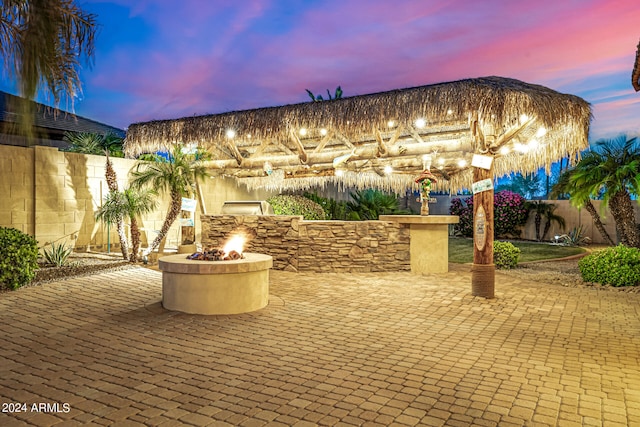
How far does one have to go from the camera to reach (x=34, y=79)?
4.44m

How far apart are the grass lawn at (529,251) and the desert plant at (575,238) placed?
847mm

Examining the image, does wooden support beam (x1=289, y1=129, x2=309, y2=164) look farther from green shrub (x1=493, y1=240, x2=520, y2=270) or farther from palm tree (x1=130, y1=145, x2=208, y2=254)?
green shrub (x1=493, y1=240, x2=520, y2=270)

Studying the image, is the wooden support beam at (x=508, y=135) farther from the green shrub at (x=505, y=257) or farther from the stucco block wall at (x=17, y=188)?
the stucco block wall at (x=17, y=188)

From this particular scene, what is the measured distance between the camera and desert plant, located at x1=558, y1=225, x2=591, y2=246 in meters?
15.6

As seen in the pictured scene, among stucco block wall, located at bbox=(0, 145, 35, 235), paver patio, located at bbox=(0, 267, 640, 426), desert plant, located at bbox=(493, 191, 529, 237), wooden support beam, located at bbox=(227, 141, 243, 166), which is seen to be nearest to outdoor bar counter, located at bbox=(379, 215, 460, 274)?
paver patio, located at bbox=(0, 267, 640, 426)

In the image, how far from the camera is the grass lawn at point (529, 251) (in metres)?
12.7

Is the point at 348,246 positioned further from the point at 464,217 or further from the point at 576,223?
the point at 576,223

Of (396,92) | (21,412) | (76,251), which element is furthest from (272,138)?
(21,412)

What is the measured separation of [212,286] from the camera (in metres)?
5.99

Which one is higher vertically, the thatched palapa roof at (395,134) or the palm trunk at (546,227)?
the thatched palapa roof at (395,134)

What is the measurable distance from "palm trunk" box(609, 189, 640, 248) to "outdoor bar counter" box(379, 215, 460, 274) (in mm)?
4402

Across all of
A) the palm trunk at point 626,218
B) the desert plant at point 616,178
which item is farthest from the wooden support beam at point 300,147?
the palm trunk at point 626,218

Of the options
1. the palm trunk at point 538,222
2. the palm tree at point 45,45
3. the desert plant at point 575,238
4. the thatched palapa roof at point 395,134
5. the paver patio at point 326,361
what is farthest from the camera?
the palm trunk at point 538,222

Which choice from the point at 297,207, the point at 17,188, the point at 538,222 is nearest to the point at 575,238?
the point at 538,222
